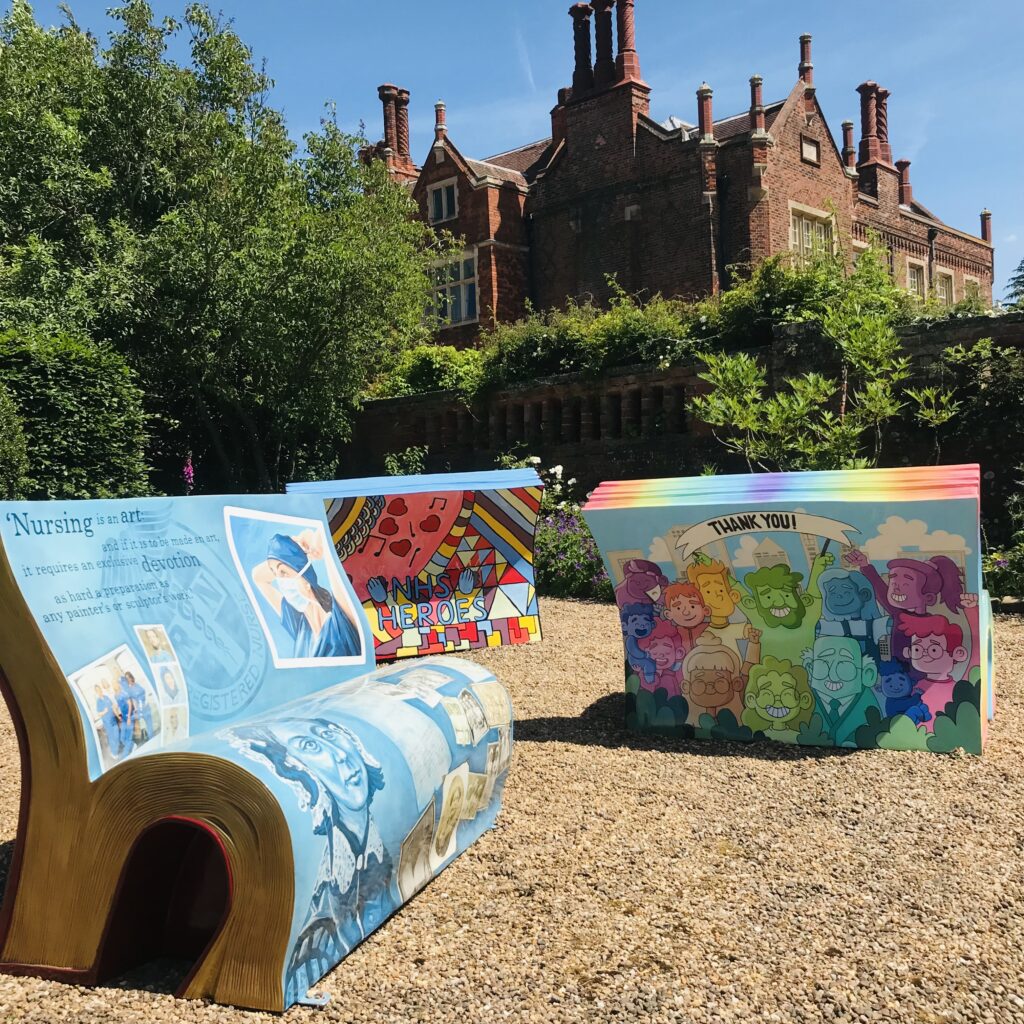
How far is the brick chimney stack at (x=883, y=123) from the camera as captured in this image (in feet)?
98.6

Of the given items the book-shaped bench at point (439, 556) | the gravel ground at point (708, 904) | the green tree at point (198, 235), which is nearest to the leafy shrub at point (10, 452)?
the green tree at point (198, 235)

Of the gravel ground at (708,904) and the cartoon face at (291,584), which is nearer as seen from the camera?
the gravel ground at (708,904)

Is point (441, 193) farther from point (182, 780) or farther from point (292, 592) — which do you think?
point (182, 780)

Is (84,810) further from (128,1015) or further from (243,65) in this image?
(243,65)

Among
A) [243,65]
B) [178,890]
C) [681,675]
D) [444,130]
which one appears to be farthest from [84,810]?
[444,130]

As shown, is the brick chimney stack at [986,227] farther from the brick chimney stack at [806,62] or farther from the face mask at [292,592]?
the face mask at [292,592]

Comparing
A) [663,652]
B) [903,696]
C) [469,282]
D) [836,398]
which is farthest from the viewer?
[469,282]

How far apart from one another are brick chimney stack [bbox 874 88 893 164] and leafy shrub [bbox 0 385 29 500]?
27.1m

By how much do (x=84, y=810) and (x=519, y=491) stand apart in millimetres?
5867

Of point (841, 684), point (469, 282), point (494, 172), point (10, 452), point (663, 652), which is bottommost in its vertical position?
point (841, 684)

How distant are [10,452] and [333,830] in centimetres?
957

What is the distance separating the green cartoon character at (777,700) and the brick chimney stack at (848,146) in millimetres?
27031

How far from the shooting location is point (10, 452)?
1069 centimetres

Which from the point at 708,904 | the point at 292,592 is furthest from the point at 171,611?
the point at 708,904
